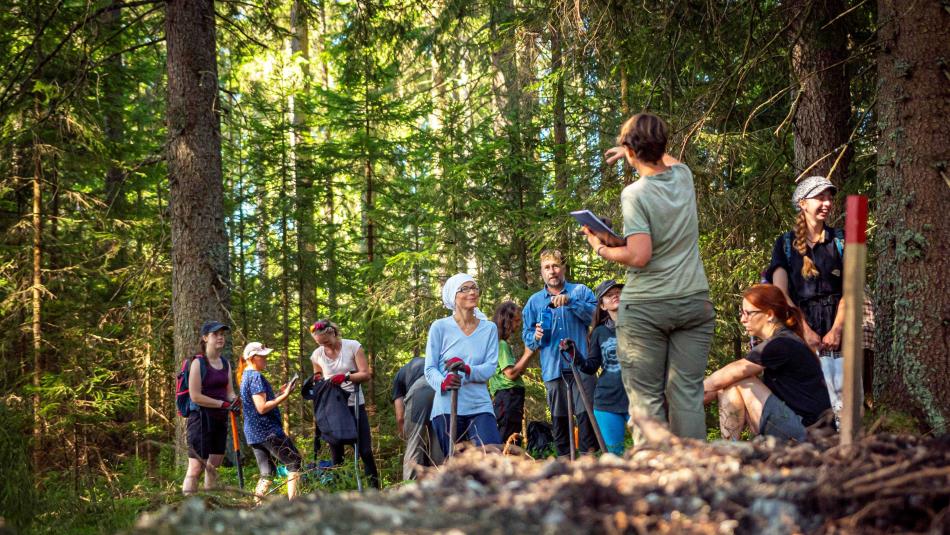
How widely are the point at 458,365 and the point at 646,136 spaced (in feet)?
8.27

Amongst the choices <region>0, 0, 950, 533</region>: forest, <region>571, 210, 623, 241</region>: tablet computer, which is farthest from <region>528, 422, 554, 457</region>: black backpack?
<region>571, 210, 623, 241</region>: tablet computer

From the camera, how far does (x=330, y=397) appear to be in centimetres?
816

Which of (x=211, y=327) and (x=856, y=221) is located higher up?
(x=856, y=221)

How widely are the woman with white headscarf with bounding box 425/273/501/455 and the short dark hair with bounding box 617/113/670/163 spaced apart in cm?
245

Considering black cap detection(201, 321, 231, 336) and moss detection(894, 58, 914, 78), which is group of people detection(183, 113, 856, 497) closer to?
black cap detection(201, 321, 231, 336)

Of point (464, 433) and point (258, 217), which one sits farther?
point (258, 217)

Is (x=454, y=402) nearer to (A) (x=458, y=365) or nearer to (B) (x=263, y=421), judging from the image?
(A) (x=458, y=365)

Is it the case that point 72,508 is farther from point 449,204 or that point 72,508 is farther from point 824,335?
point 449,204

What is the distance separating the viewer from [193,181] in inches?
364

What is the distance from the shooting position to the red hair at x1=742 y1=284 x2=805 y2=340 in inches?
212

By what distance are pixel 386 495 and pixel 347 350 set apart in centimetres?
592

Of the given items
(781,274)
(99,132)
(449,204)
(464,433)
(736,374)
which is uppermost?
(99,132)

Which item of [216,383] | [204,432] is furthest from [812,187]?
[204,432]

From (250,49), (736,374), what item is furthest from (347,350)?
(250,49)
